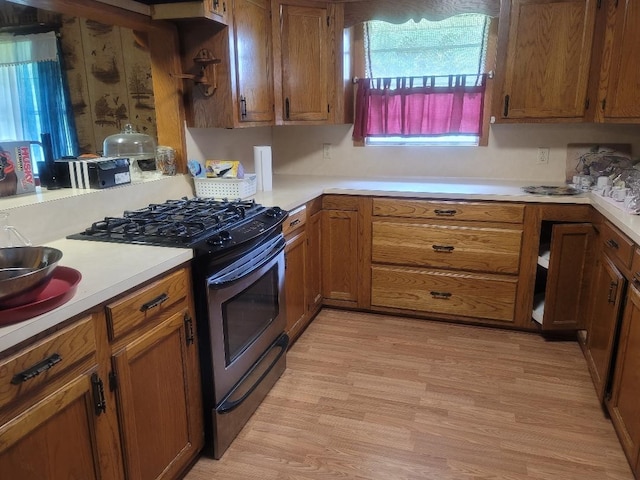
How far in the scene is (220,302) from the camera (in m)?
1.81

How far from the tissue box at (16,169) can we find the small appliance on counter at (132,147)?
57 cm

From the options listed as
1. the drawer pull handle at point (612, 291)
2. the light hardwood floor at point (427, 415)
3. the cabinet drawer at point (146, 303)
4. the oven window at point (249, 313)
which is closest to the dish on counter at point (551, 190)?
the drawer pull handle at point (612, 291)

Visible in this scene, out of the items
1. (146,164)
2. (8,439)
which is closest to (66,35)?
(146,164)

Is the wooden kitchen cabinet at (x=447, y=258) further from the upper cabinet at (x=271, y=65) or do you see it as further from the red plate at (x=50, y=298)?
the red plate at (x=50, y=298)

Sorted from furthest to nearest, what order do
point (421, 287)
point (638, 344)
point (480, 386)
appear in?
point (421, 287) < point (480, 386) < point (638, 344)

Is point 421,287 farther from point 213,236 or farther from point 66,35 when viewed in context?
point 66,35

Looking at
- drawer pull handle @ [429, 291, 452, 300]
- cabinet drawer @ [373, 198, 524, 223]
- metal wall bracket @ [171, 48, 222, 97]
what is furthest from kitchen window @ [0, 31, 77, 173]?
drawer pull handle @ [429, 291, 452, 300]

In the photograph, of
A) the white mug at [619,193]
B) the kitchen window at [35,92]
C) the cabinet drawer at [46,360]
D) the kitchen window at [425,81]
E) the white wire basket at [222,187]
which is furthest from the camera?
the kitchen window at [425,81]

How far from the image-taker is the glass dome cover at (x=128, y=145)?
255cm

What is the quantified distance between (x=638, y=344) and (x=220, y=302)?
1569mm

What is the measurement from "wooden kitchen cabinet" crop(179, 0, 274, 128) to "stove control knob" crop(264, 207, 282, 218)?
579 millimetres

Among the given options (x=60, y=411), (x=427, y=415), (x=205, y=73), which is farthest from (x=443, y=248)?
(x=60, y=411)

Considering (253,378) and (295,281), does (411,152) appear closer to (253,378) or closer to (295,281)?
(295,281)

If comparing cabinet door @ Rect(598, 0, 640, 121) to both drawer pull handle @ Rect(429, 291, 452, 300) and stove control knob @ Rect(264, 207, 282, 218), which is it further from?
stove control knob @ Rect(264, 207, 282, 218)
